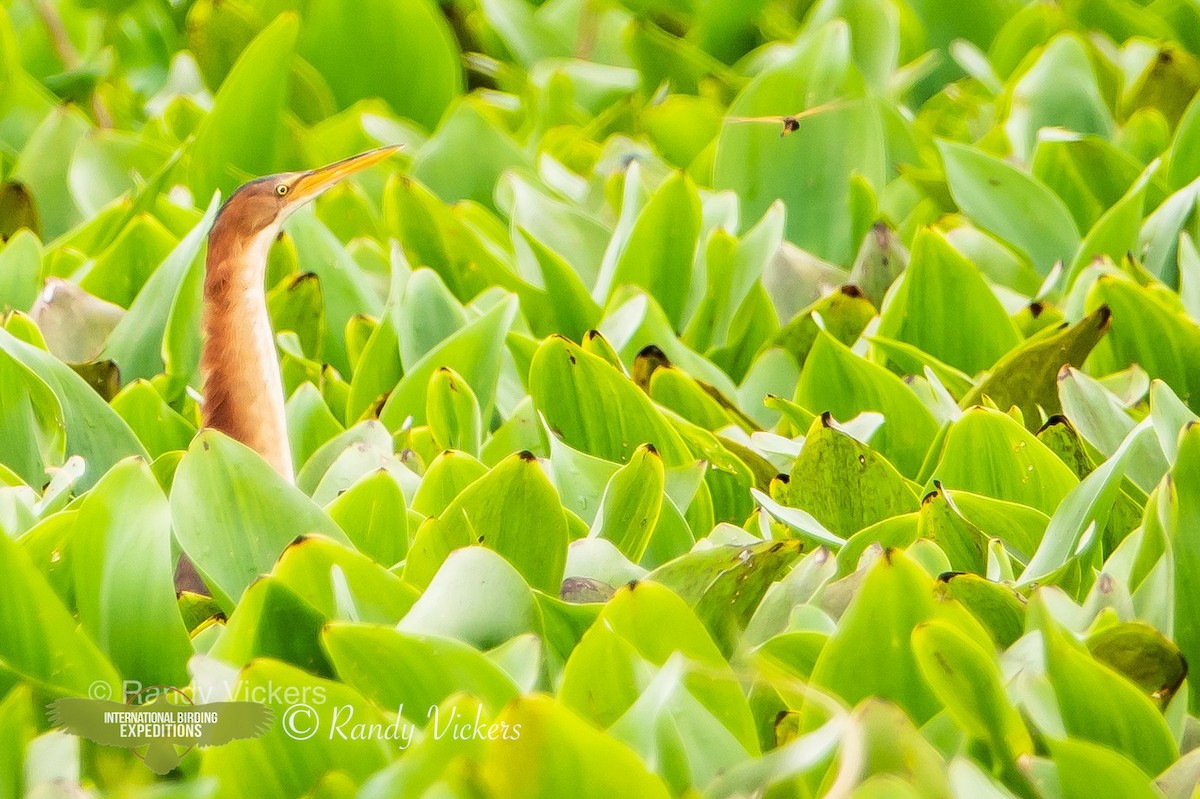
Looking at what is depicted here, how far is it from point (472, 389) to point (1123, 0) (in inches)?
87.7

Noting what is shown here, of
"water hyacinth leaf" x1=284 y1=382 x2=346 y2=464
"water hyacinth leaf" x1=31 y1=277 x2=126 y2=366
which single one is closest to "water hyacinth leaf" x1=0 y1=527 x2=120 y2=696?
"water hyacinth leaf" x1=284 y1=382 x2=346 y2=464

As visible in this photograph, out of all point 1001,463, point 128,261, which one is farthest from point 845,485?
point 128,261

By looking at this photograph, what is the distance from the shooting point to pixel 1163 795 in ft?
4.04

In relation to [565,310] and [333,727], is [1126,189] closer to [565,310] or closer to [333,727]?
[565,310]

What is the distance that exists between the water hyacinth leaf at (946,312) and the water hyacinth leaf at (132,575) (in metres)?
1.17

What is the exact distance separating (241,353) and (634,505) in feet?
1.99

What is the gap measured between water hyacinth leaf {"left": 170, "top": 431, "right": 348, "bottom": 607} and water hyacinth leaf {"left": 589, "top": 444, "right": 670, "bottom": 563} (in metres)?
0.29

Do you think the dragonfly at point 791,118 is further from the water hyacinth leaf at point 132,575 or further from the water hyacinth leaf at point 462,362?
the water hyacinth leaf at point 132,575

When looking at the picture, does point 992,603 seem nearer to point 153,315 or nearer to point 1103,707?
point 1103,707

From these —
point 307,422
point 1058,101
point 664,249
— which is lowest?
point 307,422

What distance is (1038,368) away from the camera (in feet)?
6.75

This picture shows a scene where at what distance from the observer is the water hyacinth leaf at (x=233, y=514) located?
1609mm

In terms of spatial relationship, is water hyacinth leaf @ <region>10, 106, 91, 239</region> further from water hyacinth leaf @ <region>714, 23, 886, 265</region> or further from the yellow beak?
water hyacinth leaf @ <region>714, 23, 886, 265</region>

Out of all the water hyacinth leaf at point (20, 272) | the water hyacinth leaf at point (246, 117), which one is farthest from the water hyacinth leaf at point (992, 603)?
the water hyacinth leaf at point (246, 117)
